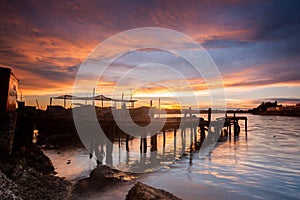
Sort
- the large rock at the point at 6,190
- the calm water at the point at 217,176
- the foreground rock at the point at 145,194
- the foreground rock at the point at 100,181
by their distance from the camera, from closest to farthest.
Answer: the large rock at the point at 6,190
the foreground rock at the point at 145,194
the foreground rock at the point at 100,181
the calm water at the point at 217,176

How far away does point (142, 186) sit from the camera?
7500mm

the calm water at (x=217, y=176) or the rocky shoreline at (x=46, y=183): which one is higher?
the rocky shoreline at (x=46, y=183)

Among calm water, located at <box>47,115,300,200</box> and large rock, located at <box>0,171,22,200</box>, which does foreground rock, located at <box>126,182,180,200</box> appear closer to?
calm water, located at <box>47,115,300,200</box>

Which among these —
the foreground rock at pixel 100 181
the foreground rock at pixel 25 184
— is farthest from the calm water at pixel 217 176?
the foreground rock at pixel 25 184

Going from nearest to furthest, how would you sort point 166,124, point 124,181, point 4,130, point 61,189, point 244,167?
point 61,189 → point 4,130 → point 124,181 → point 244,167 → point 166,124

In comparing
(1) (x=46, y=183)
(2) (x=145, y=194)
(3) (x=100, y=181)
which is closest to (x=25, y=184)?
(1) (x=46, y=183)

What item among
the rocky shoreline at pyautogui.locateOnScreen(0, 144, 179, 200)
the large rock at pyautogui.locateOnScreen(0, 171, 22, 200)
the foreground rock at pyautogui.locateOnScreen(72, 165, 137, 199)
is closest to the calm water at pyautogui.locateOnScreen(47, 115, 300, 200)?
the foreground rock at pyautogui.locateOnScreen(72, 165, 137, 199)

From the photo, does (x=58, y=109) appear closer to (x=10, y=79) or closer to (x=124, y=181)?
(x=10, y=79)

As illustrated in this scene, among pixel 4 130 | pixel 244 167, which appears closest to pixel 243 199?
pixel 244 167

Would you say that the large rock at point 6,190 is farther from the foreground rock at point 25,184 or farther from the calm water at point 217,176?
the calm water at point 217,176

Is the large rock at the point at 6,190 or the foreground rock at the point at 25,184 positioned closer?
the large rock at the point at 6,190

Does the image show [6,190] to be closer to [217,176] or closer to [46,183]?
[46,183]

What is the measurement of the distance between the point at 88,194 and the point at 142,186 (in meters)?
3.49

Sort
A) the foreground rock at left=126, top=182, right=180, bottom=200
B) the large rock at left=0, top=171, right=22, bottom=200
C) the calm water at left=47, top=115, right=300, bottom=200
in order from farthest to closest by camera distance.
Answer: the calm water at left=47, top=115, right=300, bottom=200 < the foreground rock at left=126, top=182, right=180, bottom=200 < the large rock at left=0, top=171, right=22, bottom=200
